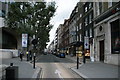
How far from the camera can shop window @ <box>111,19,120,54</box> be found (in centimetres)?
2466

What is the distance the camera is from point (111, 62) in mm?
26219

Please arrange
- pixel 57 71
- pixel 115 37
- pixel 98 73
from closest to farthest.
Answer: pixel 98 73, pixel 57 71, pixel 115 37

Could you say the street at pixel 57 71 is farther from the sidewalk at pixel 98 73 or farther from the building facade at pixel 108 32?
the building facade at pixel 108 32

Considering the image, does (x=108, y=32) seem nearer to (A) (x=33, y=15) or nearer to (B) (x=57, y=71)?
(B) (x=57, y=71)

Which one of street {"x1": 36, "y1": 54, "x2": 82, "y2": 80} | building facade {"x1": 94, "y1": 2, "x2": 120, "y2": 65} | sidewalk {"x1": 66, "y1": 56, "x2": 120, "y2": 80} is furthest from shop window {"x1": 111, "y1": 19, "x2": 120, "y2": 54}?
sidewalk {"x1": 66, "y1": 56, "x2": 120, "y2": 80}

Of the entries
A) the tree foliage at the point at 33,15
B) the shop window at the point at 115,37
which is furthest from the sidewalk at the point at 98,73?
the tree foliage at the point at 33,15

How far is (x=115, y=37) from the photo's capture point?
84.0 feet

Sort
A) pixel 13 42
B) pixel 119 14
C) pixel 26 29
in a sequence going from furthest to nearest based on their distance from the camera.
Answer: pixel 13 42 < pixel 26 29 < pixel 119 14

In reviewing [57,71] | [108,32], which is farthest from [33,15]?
[57,71]

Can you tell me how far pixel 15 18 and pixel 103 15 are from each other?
20210 millimetres

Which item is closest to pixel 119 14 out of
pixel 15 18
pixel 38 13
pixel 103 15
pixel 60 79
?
pixel 103 15

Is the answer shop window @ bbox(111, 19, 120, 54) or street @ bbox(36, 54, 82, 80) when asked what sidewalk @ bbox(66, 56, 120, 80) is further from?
shop window @ bbox(111, 19, 120, 54)

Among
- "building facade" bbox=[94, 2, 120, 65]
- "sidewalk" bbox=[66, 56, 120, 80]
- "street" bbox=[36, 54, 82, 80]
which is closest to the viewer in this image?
"sidewalk" bbox=[66, 56, 120, 80]

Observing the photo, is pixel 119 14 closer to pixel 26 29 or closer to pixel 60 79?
pixel 60 79
